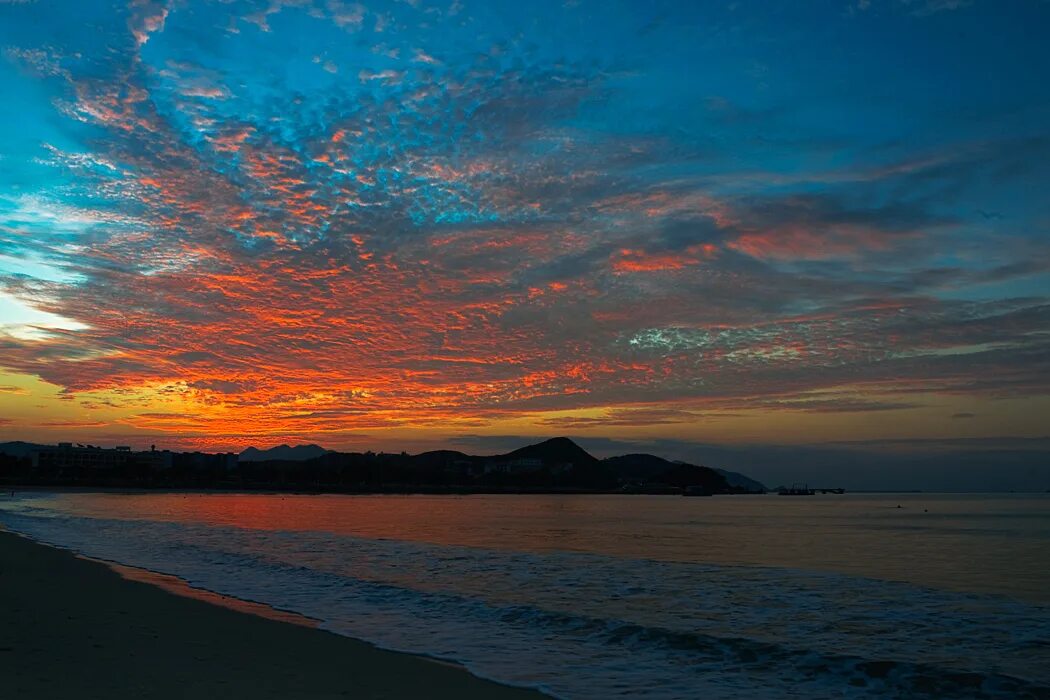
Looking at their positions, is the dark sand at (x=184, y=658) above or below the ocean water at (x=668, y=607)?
above

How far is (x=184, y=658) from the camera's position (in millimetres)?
11070

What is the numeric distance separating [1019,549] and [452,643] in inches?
1514

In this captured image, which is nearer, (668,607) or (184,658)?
(184,658)

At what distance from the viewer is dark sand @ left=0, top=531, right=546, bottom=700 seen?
30.5 feet

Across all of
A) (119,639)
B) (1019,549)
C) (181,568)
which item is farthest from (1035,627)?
(1019,549)

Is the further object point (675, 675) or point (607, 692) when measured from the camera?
point (675, 675)

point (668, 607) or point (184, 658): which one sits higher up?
point (184, 658)

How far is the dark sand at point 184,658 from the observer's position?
928cm

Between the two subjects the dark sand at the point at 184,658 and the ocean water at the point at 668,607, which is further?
the ocean water at the point at 668,607

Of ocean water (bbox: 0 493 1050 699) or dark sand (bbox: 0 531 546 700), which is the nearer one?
dark sand (bbox: 0 531 546 700)

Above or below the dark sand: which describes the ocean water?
below

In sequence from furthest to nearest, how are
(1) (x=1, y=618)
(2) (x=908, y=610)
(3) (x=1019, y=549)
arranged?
(3) (x=1019, y=549), (2) (x=908, y=610), (1) (x=1, y=618)

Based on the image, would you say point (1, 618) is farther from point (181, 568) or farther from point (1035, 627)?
point (1035, 627)

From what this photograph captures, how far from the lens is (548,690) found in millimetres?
10734
